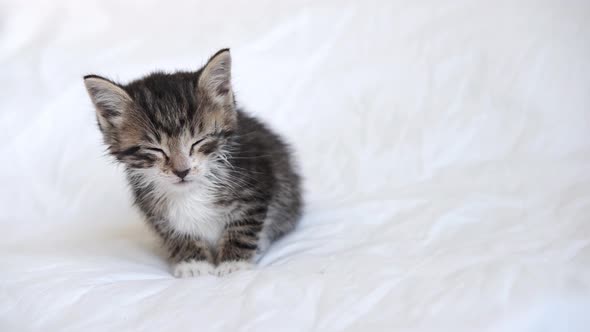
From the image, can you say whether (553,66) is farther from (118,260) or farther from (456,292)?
(118,260)

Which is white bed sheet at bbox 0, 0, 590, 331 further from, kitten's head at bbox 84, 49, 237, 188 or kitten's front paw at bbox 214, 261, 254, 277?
kitten's head at bbox 84, 49, 237, 188

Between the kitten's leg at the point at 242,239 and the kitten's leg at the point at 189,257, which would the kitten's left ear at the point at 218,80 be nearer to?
the kitten's leg at the point at 242,239

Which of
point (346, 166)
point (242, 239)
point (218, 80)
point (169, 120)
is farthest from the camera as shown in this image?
point (346, 166)

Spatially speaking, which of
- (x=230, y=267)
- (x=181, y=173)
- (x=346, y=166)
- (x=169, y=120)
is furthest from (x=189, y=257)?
(x=346, y=166)

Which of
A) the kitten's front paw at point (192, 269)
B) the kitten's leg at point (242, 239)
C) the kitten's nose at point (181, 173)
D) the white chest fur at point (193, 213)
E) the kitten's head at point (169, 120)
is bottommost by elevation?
the kitten's front paw at point (192, 269)

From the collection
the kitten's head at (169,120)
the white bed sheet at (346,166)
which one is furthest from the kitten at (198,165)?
the white bed sheet at (346,166)

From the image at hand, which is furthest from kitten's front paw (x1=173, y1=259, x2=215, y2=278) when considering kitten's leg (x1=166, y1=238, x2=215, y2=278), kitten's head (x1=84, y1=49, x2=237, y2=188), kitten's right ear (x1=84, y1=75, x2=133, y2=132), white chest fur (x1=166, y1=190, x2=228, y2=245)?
kitten's right ear (x1=84, y1=75, x2=133, y2=132)

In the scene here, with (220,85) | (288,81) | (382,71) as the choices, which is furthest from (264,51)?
(220,85)

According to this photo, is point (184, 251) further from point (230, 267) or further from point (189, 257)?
point (230, 267)
